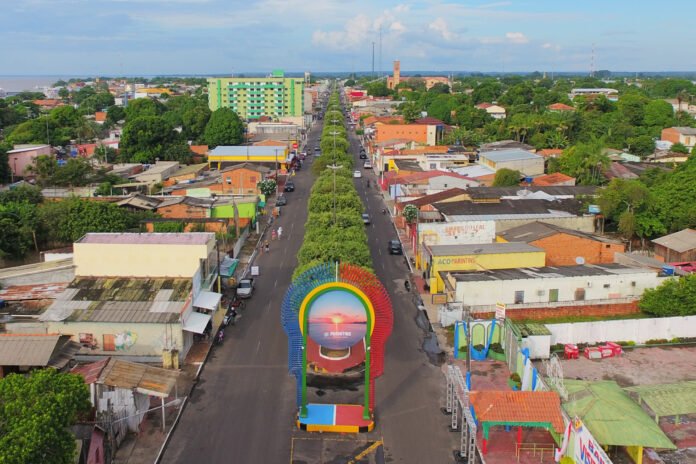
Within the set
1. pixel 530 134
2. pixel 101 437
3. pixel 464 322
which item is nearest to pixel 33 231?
pixel 101 437

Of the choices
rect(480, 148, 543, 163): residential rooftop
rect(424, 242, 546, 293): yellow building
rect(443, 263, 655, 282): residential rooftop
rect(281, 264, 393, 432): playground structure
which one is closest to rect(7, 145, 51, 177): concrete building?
rect(480, 148, 543, 163): residential rooftop

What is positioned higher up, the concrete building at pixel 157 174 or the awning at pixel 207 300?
the concrete building at pixel 157 174

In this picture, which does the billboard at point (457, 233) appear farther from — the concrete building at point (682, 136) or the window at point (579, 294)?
the concrete building at point (682, 136)

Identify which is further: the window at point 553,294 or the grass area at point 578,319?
the window at point 553,294

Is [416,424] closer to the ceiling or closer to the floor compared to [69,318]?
closer to the floor

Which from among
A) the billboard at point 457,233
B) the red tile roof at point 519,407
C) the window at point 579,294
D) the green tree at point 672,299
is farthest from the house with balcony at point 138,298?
the green tree at point 672,299

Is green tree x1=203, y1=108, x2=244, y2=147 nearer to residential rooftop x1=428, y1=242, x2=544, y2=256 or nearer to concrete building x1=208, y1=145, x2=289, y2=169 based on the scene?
concrete building x1=208, y1=145, x2=289, y2=169

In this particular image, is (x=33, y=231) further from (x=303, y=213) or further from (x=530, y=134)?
(x=530, y=134)

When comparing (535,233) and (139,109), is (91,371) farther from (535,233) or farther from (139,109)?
(139,109)

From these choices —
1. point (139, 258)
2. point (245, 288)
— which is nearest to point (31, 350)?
point (139, 258)
